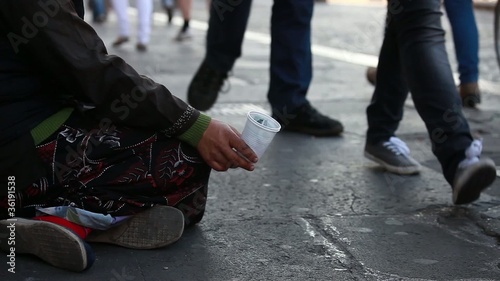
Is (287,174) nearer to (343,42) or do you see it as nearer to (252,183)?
(252,183)

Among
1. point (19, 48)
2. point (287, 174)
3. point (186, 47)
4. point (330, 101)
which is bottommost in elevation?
point (186, 47)

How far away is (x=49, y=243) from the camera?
2.21m

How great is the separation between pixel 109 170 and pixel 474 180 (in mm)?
1177

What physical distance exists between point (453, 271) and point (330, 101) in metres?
2.74

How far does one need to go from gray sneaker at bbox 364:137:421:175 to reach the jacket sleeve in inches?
47.7

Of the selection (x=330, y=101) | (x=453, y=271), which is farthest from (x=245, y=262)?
(x=330, y=101)

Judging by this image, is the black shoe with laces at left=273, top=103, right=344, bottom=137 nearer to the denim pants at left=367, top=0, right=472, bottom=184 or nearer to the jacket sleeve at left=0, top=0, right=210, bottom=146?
the denim pants at left=367, top=0, right=472, bottom=184

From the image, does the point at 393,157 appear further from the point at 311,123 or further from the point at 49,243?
the point at 49,243

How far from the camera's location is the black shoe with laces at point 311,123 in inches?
158

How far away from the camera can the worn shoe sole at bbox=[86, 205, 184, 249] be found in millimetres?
2408

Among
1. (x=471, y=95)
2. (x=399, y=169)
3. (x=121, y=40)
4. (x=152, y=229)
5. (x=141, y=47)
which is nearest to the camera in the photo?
(x=152, y=229)

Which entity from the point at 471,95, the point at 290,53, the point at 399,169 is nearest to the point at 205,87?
the point at 290,53

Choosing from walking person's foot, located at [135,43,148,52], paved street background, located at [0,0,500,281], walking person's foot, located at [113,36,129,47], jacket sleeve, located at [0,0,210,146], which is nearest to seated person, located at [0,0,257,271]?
jacket sleeve, located at [0,0,210,146]

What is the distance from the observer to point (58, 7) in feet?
7.32
